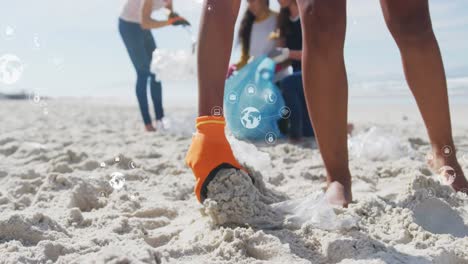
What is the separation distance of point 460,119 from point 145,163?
339cm

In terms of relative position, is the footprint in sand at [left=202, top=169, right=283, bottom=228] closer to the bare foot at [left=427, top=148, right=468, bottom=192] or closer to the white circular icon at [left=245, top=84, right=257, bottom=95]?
the bare foot at [left=427, top=148, right=468, bottom=192]

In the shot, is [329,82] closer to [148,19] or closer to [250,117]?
[250,117]

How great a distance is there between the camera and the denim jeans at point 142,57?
427cm

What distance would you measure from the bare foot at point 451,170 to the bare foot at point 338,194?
0.37 m

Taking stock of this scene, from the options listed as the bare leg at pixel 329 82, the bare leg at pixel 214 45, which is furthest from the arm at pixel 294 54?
the bare leg at pixel 214 45

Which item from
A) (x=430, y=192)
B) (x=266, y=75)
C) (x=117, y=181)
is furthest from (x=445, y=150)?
(x=266, y=75)

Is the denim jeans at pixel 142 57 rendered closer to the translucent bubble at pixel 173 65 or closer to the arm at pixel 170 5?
the translucent bubble at pixel 173 65

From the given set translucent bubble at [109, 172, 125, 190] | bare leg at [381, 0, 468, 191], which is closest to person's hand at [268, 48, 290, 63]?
translucent bubble at [109, 172, 125, 190]

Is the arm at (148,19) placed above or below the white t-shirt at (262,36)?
above

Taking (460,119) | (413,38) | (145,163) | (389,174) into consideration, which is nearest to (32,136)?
(145,163)

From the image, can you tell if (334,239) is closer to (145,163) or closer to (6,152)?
(145,163)

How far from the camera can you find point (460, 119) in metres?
4.98

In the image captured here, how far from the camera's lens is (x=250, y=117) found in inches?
126

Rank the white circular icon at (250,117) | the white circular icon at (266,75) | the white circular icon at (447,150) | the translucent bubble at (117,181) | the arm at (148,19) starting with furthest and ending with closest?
1. the arm at (148,19)
2. the white circular icon at (266,75)
3. the white circular icon at (250,117)
4. the translucent bubble at (117,181)
5. the white circular icon at (447,150)
